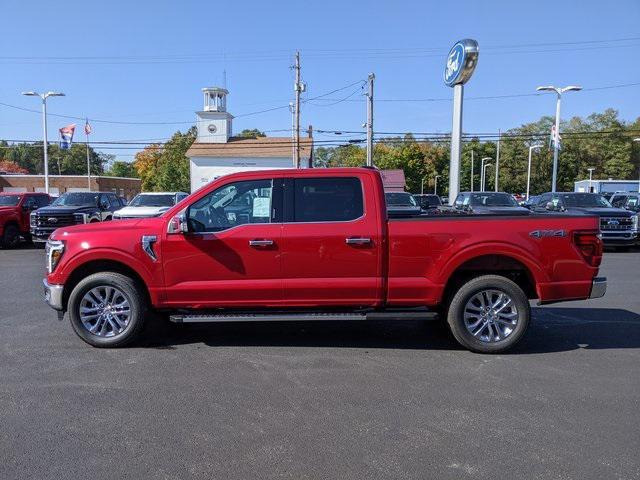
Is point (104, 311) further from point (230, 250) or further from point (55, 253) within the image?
point (230, 250)

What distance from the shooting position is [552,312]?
789cm

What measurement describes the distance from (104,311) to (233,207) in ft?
6.16

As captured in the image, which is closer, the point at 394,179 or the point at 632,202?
the point at 632,202

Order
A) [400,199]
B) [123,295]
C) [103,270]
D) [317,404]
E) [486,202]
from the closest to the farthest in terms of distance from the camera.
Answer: [317,404] → [123,295] → [103,270] → [486,202] → [400,199]

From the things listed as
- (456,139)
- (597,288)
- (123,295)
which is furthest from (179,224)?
(456,139)

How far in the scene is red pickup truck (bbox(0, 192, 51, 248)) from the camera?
16.8 m

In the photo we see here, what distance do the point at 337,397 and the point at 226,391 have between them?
Result: 995mm

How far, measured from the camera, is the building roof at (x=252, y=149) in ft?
189

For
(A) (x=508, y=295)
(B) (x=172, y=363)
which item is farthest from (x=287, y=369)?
(A) (x=508, y=295)

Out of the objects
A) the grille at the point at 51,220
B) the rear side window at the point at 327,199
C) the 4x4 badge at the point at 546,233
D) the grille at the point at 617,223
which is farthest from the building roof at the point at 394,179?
the rear side window at the point at 327,199

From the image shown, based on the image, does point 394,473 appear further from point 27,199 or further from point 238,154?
point 238,154

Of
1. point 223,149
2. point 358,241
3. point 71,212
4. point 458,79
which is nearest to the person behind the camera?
point 358,241

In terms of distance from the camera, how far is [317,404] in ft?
14.5

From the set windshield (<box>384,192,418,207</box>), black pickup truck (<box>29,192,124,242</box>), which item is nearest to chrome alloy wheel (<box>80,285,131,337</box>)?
black pickup truck (<box>29,192,124,242</box>)
